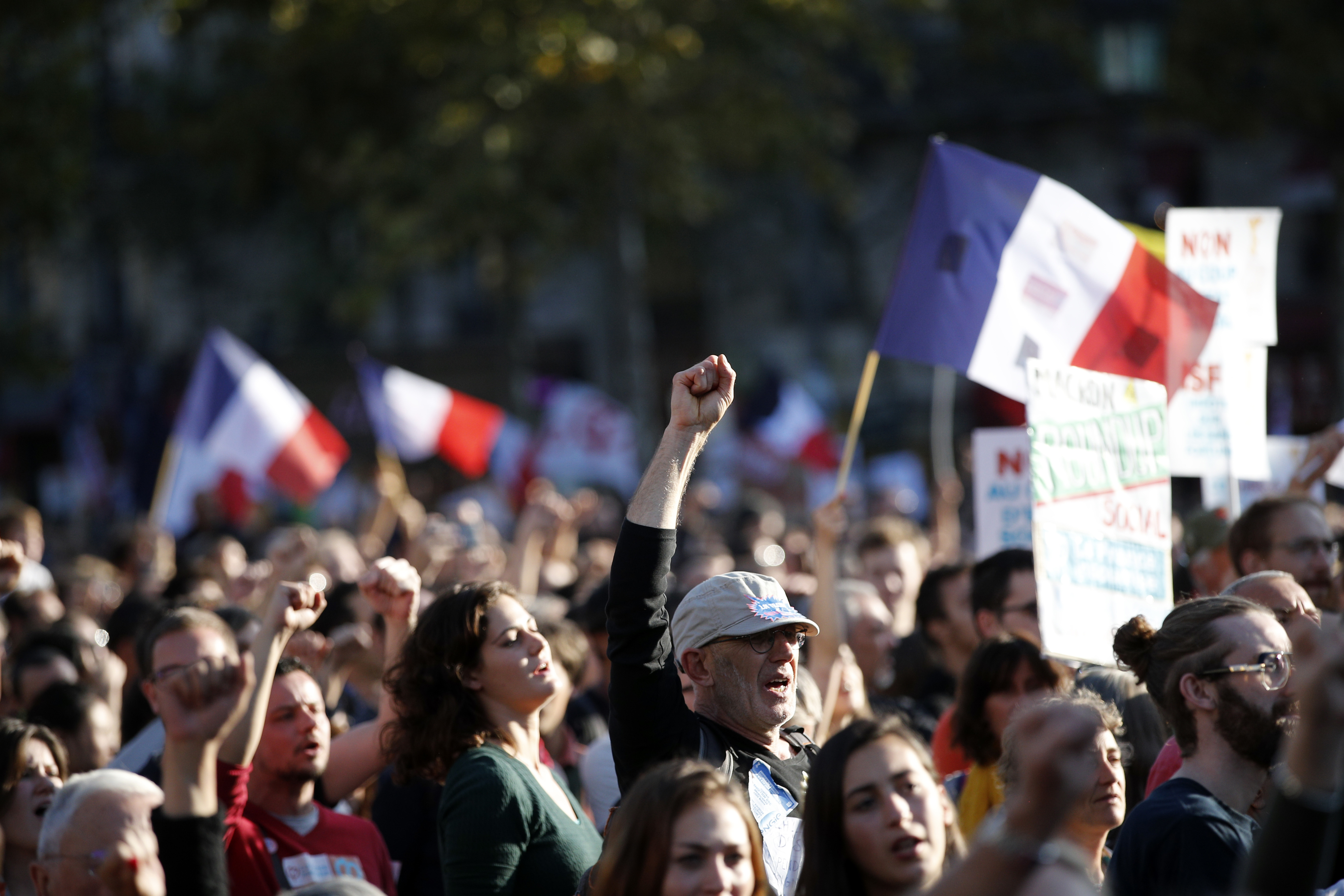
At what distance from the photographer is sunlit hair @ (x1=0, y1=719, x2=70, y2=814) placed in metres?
4.24

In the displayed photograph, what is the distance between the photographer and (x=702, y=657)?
3682mm

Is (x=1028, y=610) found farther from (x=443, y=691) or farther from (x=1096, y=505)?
(x=443, y=691)

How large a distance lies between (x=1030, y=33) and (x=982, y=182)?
15868mm

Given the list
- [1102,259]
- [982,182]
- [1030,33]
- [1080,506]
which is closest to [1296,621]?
[1080,506]

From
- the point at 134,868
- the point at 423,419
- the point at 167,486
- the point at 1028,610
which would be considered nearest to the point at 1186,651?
the point at 1028,610

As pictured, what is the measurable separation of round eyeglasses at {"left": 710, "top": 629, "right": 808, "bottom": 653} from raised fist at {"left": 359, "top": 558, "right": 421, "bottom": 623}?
127 cm

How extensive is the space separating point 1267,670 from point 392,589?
2365 millimetres

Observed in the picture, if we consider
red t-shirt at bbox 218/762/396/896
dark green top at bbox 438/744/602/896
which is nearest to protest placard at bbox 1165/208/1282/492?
dark green top at bbox 438/744/602/896

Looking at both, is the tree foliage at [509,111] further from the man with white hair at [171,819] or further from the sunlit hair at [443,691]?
the man with white hair at [171,819]

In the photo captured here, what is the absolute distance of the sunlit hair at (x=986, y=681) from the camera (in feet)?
16.0

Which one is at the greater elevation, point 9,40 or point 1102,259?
point 9,40

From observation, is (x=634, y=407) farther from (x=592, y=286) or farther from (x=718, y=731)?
(x=718, y=731)

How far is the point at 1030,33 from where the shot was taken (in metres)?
21.1

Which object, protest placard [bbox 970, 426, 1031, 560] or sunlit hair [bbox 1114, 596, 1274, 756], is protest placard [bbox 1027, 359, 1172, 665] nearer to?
sunlit hair [bbox 1114, 596, 1274, 756]
